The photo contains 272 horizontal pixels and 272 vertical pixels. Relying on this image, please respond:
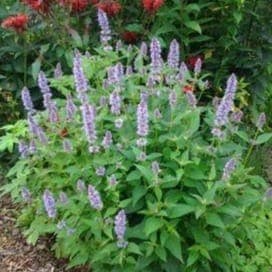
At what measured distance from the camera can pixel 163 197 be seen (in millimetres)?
3082

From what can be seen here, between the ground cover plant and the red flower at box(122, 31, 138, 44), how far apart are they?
1.03 m

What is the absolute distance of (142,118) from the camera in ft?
9.48

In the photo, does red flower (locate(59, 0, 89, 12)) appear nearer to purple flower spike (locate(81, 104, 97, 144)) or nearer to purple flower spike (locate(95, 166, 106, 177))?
purple flower spike (locate(81, 104, 97, 144))

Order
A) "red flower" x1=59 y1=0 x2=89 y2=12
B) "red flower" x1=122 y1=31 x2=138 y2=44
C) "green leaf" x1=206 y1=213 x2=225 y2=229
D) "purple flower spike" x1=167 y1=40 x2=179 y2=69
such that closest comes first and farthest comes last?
1. "green leaf" x1=206 y1=213 x2=225 y2=229
2. "purple flower spike" x1=167 y1=40 x2=179 y2=69
3. "red flower" x1=59 y1=0 x2=89 y2=12
4. "red flower" x1=122 y1=31 x2=138 y2=44

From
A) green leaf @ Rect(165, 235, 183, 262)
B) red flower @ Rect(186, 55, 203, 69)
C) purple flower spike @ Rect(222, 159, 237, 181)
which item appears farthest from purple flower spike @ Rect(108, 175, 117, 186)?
red flower @ Rect(186, 55, 203, 69)

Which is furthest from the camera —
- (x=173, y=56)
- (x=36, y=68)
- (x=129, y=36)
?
(x=129, y=36)

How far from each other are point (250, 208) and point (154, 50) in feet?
3.41

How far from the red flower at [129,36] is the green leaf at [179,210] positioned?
1.87m

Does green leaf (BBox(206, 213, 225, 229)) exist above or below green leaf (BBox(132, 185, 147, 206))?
below

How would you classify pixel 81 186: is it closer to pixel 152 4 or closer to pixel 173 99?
pixel 173 99

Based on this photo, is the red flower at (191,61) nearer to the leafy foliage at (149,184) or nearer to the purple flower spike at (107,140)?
the leafy foliage at (149,184)

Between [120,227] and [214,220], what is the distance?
1.57 ft

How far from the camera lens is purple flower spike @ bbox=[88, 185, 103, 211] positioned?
2.90m

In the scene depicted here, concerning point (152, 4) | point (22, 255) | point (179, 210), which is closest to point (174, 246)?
point (179, 210)
